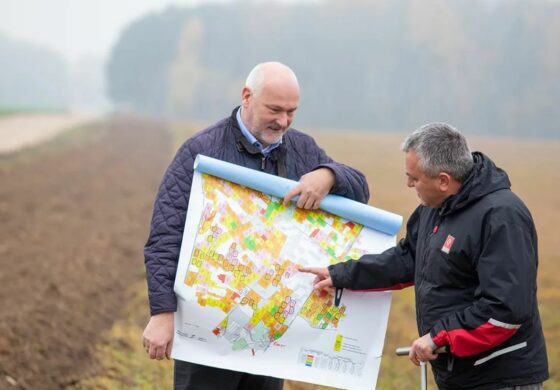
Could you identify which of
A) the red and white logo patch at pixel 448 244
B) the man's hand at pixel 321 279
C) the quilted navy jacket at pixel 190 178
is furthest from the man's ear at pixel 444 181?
the man's hand at pixel 321 279

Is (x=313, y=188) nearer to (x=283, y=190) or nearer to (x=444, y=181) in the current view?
(x=283, y=190)

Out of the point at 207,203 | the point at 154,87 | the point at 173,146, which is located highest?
the point at 154,87

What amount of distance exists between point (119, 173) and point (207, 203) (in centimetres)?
1845

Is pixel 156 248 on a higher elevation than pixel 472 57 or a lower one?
lower

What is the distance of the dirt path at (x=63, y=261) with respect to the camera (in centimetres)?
646

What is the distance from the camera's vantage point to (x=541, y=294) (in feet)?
33.0

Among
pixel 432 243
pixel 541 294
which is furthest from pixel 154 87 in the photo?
pixel 432 243

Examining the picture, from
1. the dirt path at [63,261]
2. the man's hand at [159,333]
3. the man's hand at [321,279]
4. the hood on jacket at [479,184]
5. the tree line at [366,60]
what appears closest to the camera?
the hood on jacket at [479,184]

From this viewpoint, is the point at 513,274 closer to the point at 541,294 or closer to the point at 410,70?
→ the point at 541,294

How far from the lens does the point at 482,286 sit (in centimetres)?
288

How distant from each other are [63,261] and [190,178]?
7047mm

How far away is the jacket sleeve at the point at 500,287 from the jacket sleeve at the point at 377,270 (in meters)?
0.52

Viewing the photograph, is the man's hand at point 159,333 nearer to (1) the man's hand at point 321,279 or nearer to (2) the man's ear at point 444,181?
(1) the man's hand at point 321,279

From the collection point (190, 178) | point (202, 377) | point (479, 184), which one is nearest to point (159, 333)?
point (202, 377)
